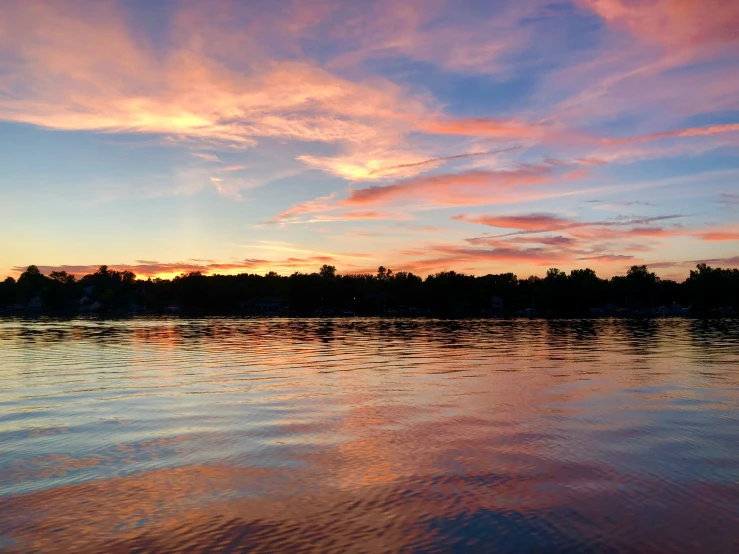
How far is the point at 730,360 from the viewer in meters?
38.1

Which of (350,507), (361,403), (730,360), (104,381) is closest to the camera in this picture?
(350,507)

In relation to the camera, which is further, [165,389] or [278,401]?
[165,389]

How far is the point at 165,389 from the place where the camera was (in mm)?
24766

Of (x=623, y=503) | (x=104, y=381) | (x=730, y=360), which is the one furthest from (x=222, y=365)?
(x=730, y=360)

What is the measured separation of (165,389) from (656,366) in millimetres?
28438

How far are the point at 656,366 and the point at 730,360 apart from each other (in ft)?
23.3

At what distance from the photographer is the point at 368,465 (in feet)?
42.9

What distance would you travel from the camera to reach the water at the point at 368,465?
30.0ft

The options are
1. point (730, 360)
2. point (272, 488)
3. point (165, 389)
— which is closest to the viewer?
point (272, 488)

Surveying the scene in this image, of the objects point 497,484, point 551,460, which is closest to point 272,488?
point 497,484

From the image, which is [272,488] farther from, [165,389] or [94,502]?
[165,389]

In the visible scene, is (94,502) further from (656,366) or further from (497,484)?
(656,366)

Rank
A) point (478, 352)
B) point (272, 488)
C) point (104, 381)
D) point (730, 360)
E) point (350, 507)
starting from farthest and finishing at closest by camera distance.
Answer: point (478, 352) → point (730, 360) → point (104, 381) → point (272, 488) → point (350, 507)

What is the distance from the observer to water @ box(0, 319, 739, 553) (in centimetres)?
914
